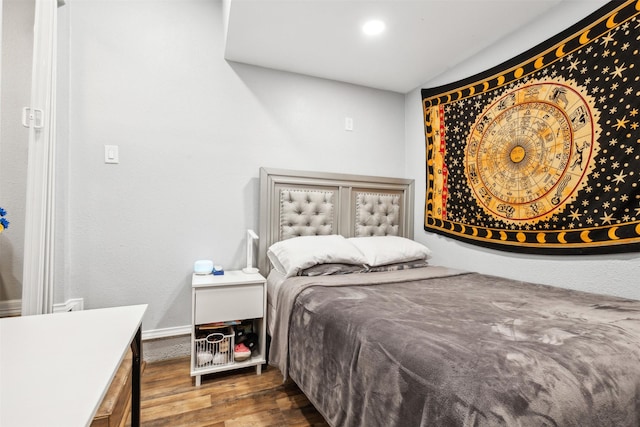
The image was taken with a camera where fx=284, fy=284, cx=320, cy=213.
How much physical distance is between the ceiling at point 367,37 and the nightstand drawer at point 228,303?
176 cm

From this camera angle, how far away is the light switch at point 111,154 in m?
1.96

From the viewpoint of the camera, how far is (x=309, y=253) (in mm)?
1985

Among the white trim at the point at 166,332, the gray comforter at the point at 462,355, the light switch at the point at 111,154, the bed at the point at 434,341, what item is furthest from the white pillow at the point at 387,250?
the light switch at the point at 111,154

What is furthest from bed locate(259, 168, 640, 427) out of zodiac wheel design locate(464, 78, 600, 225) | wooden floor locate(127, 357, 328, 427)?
zodiac wheel design locate(464, 78, 600, 225)

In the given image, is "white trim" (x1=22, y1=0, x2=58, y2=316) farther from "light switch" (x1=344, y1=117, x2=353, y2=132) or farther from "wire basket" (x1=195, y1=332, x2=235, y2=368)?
"light switch" (x1=344, y1=117, x2=353, y2=132)

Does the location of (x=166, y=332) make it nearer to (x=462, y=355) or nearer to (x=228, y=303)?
(x=228, y=303)

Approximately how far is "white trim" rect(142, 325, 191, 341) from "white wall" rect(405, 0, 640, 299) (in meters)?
2.20

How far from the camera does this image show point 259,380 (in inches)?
73.8

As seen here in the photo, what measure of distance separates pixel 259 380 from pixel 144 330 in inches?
36.3

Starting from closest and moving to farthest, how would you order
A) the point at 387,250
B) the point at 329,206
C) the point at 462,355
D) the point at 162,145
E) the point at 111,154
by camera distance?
the point at 462,355 → the point at 111,154 → the point at 162,145 → the point at 387,250 → the point at 329,206

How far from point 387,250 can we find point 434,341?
4.56 feet

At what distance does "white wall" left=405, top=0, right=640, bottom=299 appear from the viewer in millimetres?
1517

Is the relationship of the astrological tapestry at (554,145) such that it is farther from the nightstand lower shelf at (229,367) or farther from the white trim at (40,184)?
the white trim at (40,184)

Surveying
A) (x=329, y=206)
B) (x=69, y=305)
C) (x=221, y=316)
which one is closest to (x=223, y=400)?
(x=221, y=316)
